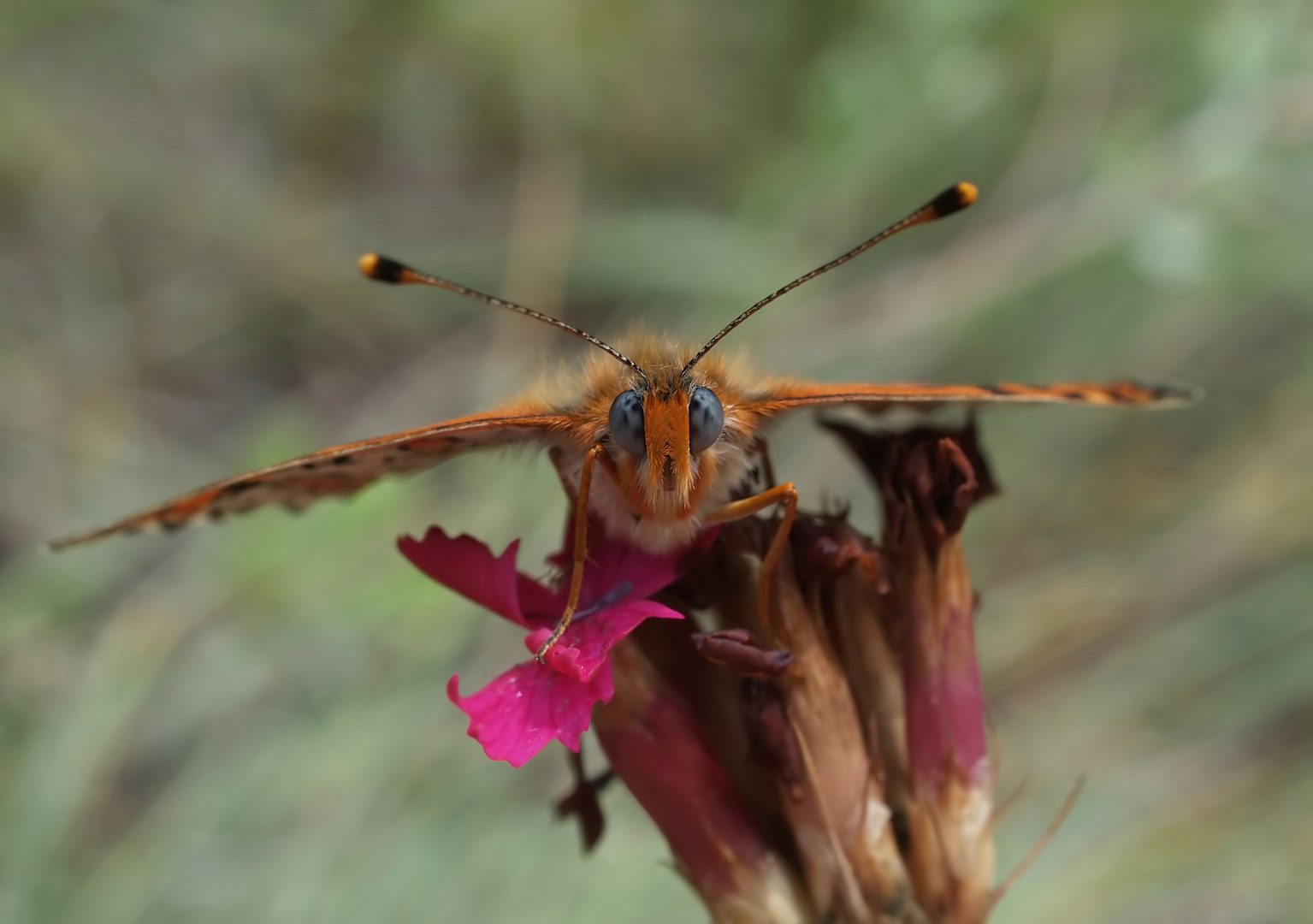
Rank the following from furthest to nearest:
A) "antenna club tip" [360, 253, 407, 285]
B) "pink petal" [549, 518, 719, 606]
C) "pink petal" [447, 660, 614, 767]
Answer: "antenna club tip" [360, 253, 407, 285], "pink petal" [549, 518, 719, 606], "pink petal" [447, 660, 614, 767]

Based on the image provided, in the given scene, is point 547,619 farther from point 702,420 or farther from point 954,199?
point 954,199

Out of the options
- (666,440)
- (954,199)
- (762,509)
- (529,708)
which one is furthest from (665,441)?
(954,199)

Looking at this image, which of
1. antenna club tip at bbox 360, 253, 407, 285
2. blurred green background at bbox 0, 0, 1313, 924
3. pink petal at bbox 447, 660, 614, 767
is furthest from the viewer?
blurred green background at bbox 0, 0, 1313, 924

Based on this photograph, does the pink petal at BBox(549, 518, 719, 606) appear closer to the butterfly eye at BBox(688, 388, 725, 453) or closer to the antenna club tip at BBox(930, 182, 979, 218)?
the butterfly eye at BBox(688, 388, 725, 453)

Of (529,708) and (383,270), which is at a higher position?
(383,270)

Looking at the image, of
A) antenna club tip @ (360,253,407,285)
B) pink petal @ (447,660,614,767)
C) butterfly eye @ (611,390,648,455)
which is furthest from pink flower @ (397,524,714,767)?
antenna club tip @ (360,253,407,285)

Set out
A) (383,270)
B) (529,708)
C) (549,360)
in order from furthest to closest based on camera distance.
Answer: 1. (549,360)
2. (383,270)
3. (529,708)

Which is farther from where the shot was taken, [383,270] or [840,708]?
[383,270]
